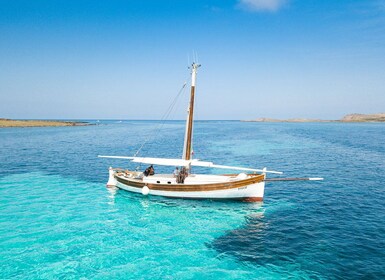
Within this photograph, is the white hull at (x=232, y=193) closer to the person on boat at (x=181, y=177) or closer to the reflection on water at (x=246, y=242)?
the person on boat at (x=181, y=177)

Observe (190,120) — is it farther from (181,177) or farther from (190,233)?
(190,233)

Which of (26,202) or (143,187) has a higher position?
(143,187)

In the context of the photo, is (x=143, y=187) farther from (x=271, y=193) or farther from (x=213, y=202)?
(x=271, y=193)

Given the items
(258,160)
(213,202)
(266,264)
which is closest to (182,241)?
(266,264)

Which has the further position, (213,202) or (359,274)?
(213,202)

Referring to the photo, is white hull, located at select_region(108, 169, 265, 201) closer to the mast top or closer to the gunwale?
the gunwale

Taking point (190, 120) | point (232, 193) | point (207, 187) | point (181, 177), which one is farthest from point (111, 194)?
point (232, 193)

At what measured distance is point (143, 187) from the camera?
29328 millimetres

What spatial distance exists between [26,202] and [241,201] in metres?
22.4

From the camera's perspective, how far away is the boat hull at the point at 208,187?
27359 mm

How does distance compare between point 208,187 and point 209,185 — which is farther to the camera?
point 208,187

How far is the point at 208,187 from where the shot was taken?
90.7ft

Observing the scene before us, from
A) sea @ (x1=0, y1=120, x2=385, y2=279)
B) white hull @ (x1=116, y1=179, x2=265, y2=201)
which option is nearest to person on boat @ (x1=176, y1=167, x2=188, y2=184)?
white hull @ (x1=116, y1=179, x2=265, y2=201)

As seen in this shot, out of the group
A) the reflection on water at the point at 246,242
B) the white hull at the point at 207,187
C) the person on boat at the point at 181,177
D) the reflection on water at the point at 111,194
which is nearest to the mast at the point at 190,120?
the person on boat at the point at 181,177
